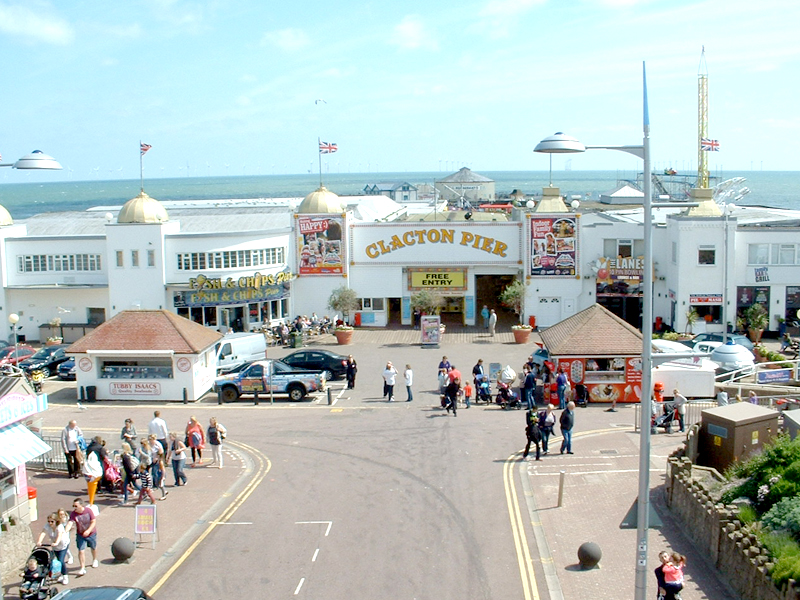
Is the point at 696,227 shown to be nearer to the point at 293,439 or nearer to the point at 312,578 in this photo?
the point at 293,439

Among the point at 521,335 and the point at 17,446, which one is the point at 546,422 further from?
the point at 521,335

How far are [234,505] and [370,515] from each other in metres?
3.25

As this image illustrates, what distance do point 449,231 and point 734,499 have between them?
1123 inches

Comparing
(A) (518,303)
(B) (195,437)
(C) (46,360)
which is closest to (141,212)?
(C) (46,360)

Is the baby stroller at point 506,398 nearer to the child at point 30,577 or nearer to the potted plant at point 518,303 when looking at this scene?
the potted plant at point 518,303

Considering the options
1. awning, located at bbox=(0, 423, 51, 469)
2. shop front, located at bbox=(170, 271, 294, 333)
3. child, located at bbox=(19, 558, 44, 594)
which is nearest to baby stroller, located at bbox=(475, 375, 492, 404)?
awning, located at bbox=(0, 423, 51, 469)

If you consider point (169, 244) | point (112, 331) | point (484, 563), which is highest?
point (169, 244)

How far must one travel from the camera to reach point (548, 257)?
144 ft

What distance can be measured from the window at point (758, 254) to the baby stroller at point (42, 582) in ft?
113

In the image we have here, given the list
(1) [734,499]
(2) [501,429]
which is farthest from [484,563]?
(2) [501,429]

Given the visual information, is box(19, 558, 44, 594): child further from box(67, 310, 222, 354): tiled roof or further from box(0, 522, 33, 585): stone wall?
box(67, 310, 222, 354): tiled roof

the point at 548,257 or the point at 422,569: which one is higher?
the point at 548,257

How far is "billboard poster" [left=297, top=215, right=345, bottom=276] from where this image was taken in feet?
147

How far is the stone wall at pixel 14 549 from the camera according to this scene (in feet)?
51.9
